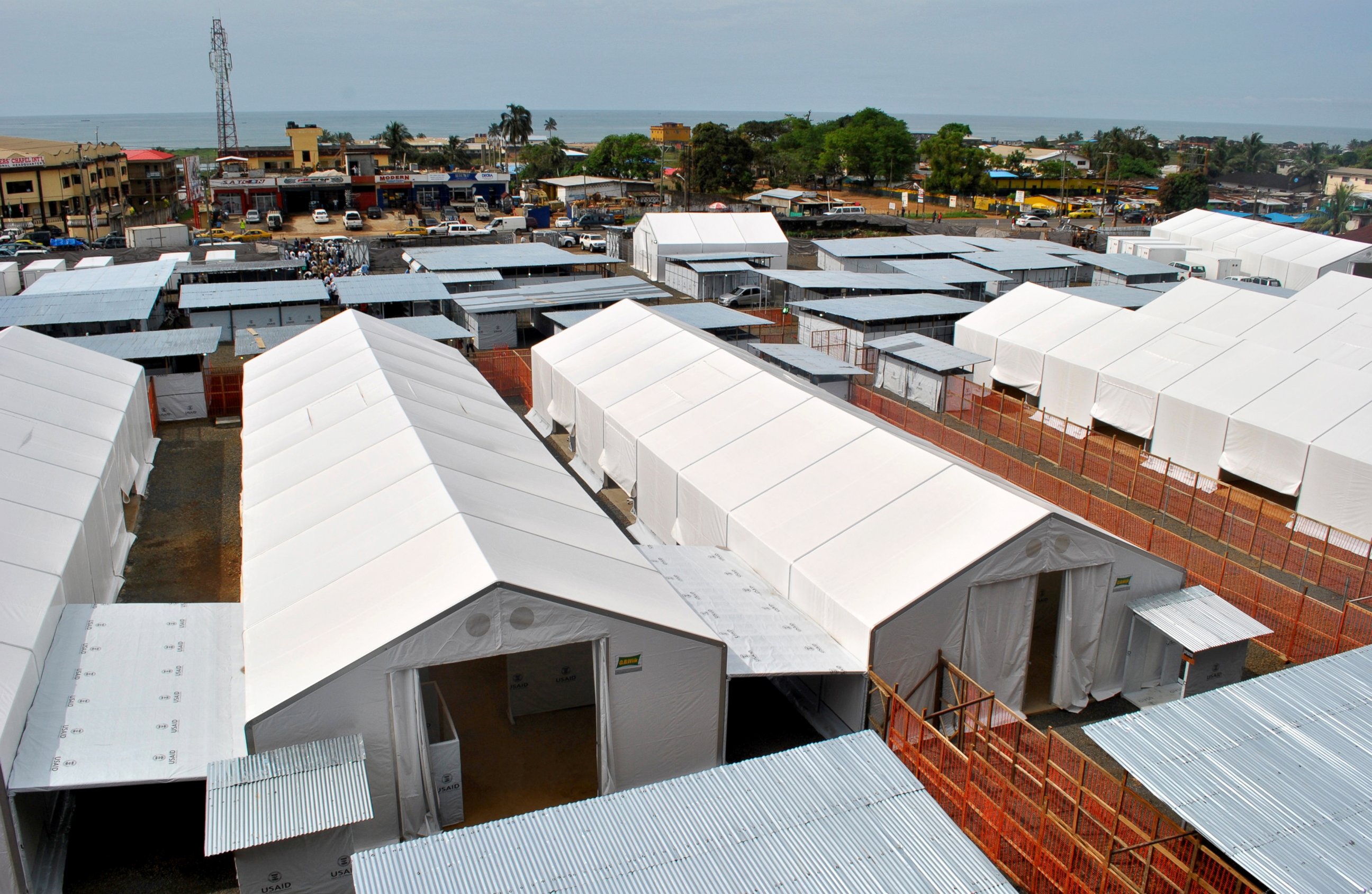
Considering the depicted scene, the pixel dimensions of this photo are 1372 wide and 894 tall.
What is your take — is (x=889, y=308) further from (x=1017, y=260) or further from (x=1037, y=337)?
(x=1017, y=260)

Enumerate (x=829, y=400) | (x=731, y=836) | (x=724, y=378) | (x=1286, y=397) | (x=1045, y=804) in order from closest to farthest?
(x=731, y=836)
(x=1045, y=804)
(x=829, y=400)
(x=724, y=378)
(x=1286, y=397)

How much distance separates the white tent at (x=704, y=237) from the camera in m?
47.3

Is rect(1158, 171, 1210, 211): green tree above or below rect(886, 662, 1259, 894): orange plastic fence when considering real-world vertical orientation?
above

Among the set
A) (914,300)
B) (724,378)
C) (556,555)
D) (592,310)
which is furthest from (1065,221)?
(556,555)

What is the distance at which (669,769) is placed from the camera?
469 inches

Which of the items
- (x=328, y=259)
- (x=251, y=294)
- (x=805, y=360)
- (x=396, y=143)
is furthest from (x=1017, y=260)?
(x=396, y=143)

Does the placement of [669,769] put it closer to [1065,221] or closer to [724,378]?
[724,378]

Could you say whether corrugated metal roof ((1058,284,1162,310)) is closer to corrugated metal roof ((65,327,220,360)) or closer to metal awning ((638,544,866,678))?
metal awning ((638,544,866,678))

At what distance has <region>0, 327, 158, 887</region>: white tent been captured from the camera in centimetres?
1149

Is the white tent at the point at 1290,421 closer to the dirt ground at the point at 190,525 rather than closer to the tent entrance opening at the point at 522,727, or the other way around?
the tent entrance opening at the point at 522,727

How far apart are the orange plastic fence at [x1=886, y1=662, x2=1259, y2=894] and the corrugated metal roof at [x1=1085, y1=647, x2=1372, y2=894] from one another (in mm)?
436

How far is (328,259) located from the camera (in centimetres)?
5044

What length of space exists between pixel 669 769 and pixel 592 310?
2583 centimetres

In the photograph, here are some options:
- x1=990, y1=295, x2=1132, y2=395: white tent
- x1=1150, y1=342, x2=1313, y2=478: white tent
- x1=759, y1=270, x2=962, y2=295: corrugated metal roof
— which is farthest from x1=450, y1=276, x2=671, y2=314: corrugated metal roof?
x1=1150, y1=342, x2=1313, y2=478: white tent
